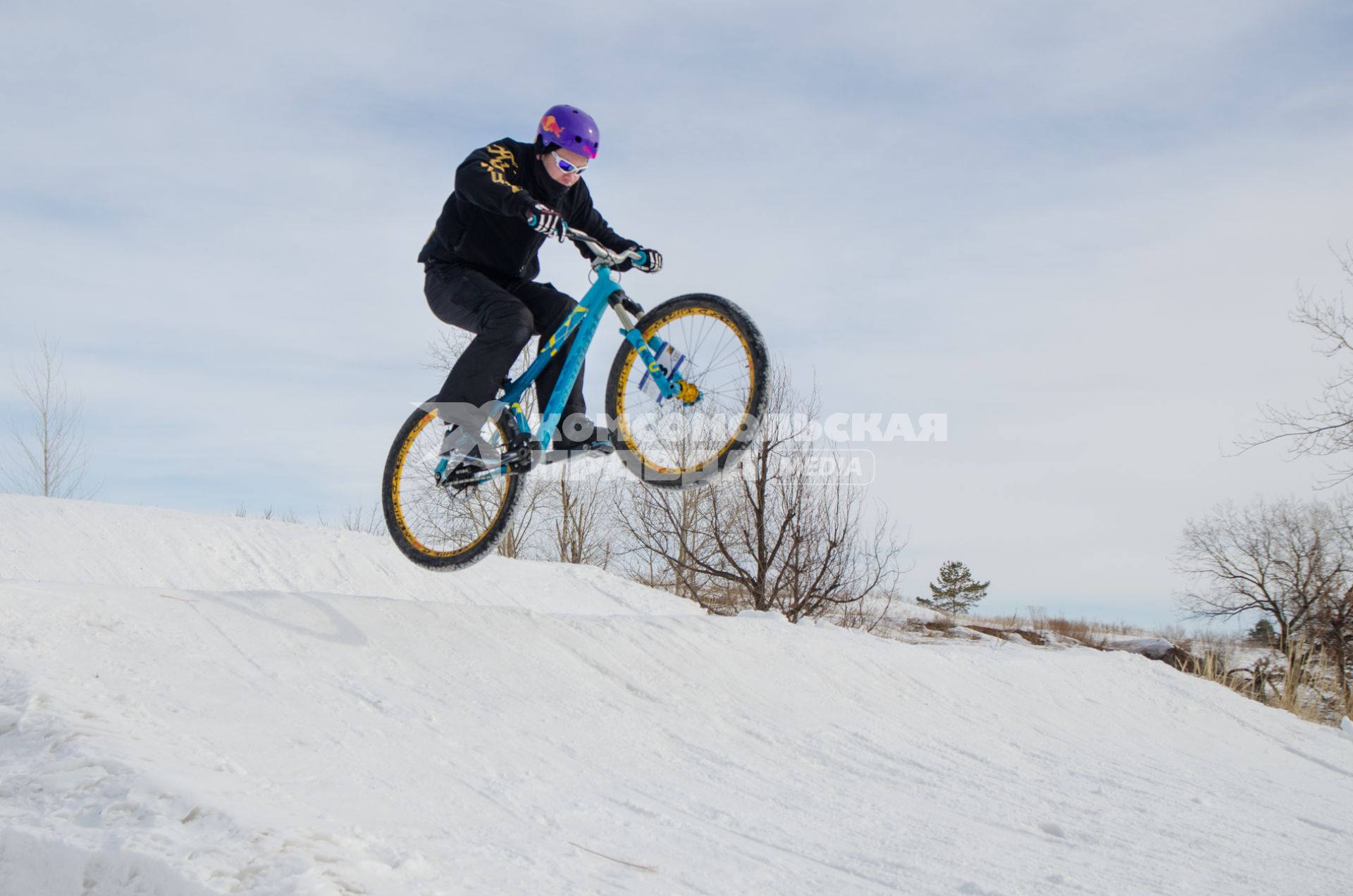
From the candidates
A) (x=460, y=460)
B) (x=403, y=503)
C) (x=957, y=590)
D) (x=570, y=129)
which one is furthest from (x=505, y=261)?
(x=957, y=590)

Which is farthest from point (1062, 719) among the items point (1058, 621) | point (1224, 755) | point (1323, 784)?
point (1058, 621)

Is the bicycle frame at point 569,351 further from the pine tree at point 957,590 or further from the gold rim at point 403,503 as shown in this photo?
the pine tree at point 957,590

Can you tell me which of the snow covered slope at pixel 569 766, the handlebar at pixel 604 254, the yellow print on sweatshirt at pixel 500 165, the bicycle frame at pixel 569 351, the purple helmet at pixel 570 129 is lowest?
the snow covered slope at pixel 569 766

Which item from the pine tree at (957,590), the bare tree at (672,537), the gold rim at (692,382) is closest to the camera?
the gold rim at (692,382)

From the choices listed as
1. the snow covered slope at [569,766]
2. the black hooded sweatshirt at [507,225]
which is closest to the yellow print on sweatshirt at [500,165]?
the black hooded sweatshirt at [507,225]

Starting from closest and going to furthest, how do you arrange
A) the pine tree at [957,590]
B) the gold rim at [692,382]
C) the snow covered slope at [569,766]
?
the snow covered slope at [569,766] → the gold rim at [692,382] → the pine tree at [957,590]

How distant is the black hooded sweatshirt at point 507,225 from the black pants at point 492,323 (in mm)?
84

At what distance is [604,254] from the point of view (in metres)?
4.89

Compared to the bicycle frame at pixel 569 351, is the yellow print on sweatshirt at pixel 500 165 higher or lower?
higher

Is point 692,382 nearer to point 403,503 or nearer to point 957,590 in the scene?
point 403,503

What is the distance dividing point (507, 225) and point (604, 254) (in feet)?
2.22

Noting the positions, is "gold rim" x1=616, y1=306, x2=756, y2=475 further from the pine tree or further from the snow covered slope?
the pine tree

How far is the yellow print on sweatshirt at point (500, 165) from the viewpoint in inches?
184

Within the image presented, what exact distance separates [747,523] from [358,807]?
900 cm
